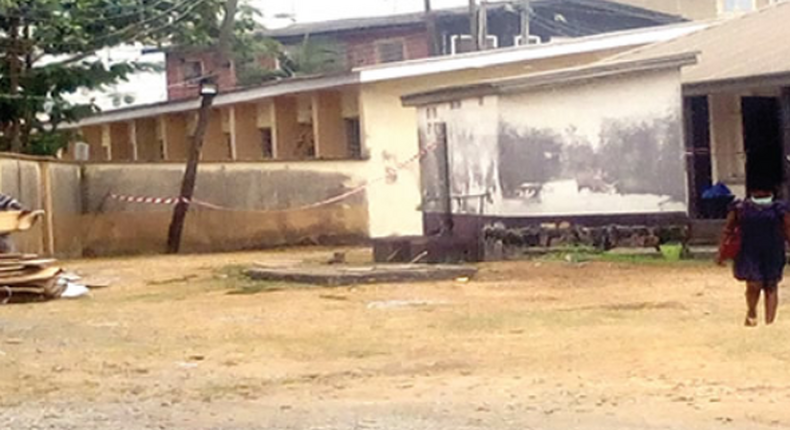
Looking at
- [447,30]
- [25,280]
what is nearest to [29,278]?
[25,280]

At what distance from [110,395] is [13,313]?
267 inches

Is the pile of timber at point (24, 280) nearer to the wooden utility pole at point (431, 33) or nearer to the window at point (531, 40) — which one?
the wooden utility pole at point (431, 33)

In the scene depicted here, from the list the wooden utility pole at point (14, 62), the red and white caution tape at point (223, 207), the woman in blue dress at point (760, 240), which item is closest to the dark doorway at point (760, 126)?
the red and white caution tape at point (223, 207)

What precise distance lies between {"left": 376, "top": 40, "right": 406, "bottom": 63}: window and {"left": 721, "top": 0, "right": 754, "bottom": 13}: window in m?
10.9

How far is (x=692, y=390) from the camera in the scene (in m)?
10.7

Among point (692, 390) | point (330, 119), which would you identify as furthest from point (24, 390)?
point (330, 119)

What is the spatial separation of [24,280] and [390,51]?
3192 centimetres

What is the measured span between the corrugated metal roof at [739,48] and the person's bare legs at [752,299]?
307 inches

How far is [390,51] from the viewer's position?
165ft

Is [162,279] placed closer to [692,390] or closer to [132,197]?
[132,197]

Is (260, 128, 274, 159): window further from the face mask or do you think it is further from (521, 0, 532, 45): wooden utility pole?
the face mask

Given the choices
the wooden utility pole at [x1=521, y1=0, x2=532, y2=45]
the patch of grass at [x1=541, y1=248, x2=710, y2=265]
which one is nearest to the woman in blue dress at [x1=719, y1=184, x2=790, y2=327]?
the patch of grass at [x1=541, y1=248, x2=710, y2=265]

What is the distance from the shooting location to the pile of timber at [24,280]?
62.2ft

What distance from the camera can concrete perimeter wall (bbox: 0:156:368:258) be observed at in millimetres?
29953
